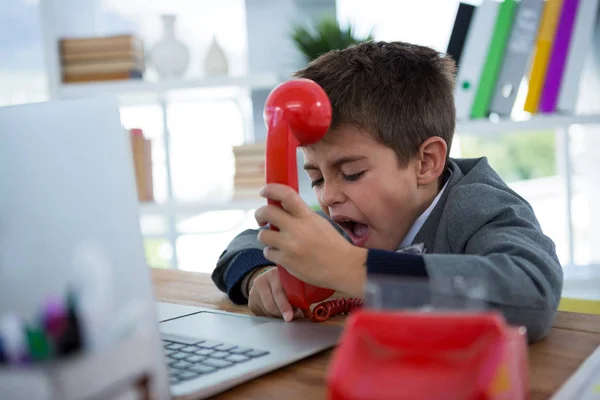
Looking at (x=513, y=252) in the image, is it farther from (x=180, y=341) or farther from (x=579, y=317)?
(x=180, y=341)

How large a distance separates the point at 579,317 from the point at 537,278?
13 cm

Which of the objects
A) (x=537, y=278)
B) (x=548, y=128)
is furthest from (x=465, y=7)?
(x=537, y=278)

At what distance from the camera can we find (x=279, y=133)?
86 centimetres

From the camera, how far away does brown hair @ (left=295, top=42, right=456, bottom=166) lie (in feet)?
3.61

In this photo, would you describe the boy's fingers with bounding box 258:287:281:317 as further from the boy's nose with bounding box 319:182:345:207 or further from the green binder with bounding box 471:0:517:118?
the green binder with bounding box 471:0:517:118

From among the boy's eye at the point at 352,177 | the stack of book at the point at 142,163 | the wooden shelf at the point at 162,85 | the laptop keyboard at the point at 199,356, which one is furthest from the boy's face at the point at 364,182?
the stack of book at the point at 142,163

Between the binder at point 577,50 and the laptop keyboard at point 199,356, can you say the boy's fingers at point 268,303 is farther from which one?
the binder at point 577,50

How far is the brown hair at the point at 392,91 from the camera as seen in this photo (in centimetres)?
110

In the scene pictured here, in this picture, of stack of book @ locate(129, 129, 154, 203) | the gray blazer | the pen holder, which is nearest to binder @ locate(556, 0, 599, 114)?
the gray blazer

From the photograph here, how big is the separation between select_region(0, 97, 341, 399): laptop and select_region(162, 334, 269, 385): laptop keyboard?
Result: 0.14 meters

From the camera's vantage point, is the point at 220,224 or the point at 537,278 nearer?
the point at 537,278

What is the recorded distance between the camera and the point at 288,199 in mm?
735

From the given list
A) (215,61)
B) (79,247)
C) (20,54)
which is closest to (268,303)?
(79,247)

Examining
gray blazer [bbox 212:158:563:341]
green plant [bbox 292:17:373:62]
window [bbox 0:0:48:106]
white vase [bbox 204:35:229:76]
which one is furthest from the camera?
window [bbox 0:0:48:106]
